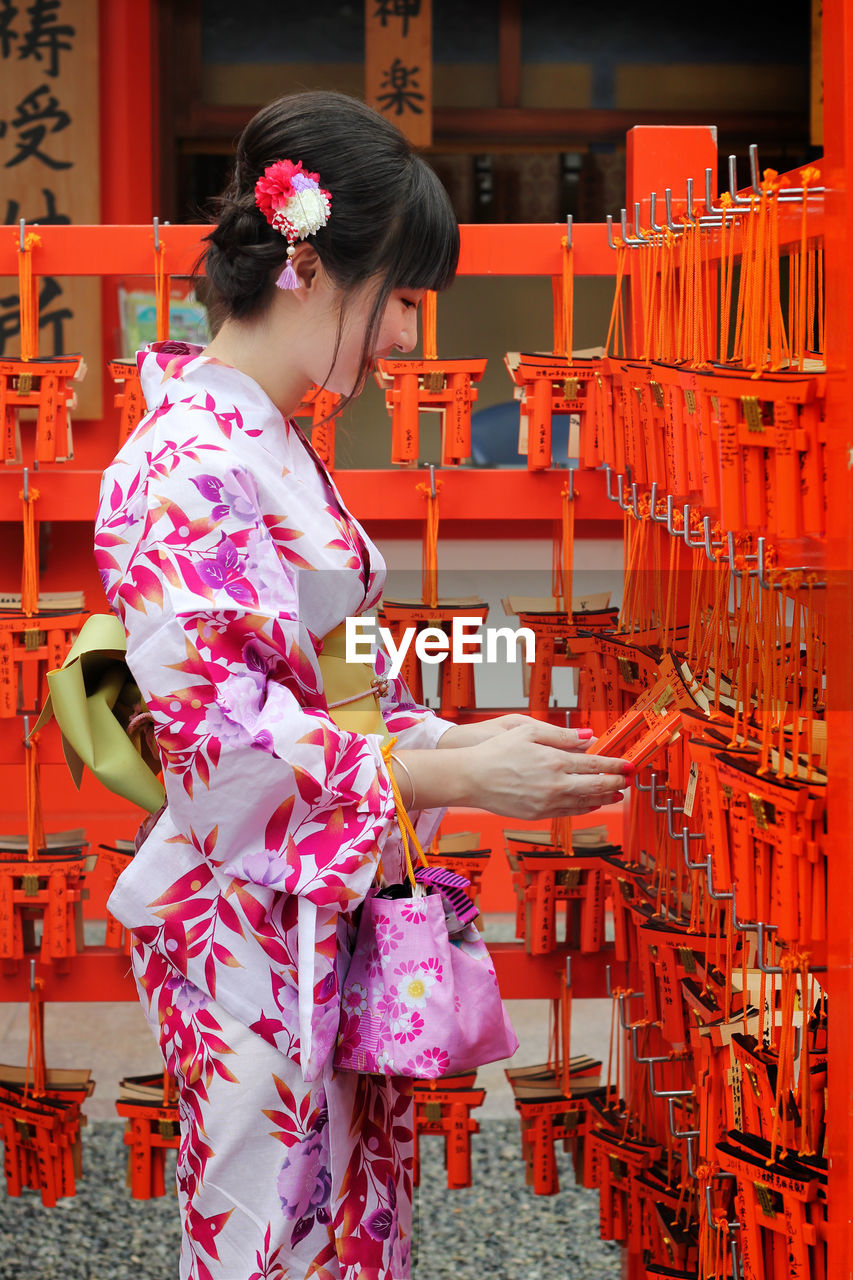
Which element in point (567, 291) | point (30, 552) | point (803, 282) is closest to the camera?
point (803, 282)

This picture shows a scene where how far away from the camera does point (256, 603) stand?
1192 mm

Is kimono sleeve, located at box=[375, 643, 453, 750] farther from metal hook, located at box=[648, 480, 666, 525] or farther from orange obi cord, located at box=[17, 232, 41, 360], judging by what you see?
orange obi cord, located at box=[17, 232, 41, 360]

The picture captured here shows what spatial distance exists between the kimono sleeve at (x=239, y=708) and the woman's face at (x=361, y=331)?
0.14 metres

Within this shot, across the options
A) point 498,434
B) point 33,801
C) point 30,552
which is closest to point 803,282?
point 30,552

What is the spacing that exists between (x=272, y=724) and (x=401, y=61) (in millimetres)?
3501

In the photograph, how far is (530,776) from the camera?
4.03 feet

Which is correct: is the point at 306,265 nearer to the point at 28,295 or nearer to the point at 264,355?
the point at 264,355

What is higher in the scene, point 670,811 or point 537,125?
point 537,125

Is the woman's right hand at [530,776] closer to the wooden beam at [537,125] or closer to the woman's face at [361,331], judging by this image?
the woman's face at [361,331]

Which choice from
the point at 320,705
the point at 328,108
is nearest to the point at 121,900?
the point at 320,705

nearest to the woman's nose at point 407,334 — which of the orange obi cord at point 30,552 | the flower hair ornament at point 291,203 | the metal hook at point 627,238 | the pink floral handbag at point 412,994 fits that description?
the flower hair ornament at point 291,203

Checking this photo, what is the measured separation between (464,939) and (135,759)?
367 millimetres

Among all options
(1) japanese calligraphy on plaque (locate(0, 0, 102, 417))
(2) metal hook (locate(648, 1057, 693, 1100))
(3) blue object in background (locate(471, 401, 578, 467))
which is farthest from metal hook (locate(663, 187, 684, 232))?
(3) blue object in background (locate(471, 401, 578, 467))

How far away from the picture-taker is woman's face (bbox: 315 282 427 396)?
1262 millimetres
